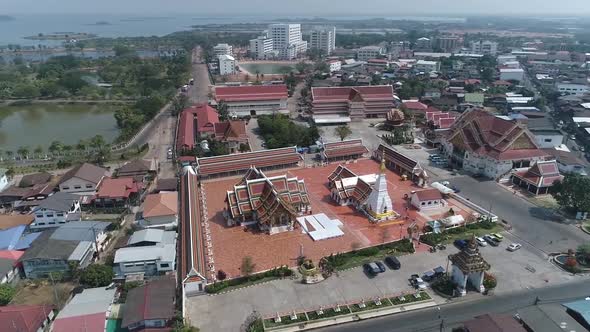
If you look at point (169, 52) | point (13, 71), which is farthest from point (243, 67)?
point (13, 71)

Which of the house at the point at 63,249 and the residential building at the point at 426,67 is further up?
the residential building at the point at 426,67

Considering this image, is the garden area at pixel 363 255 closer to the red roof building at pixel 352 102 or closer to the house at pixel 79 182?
the house at pixel 79 182

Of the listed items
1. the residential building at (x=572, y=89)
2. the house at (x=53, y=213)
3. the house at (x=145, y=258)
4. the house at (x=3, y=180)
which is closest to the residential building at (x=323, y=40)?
the residential building at (x=572, y=89)

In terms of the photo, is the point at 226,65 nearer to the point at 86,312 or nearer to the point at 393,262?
the point at 393,262

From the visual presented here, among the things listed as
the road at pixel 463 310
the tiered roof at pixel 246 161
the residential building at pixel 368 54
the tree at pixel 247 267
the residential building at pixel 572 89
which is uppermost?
the residential building at pixel 368 54

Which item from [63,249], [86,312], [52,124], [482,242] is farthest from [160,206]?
[52,124]

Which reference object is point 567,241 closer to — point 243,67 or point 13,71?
point 243,67

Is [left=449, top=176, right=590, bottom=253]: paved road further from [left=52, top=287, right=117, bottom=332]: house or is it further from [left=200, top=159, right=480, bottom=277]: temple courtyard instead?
[left=52, top=287, right=117, bottom=332]: house

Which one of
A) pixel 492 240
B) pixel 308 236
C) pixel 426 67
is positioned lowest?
pixel 308 236
